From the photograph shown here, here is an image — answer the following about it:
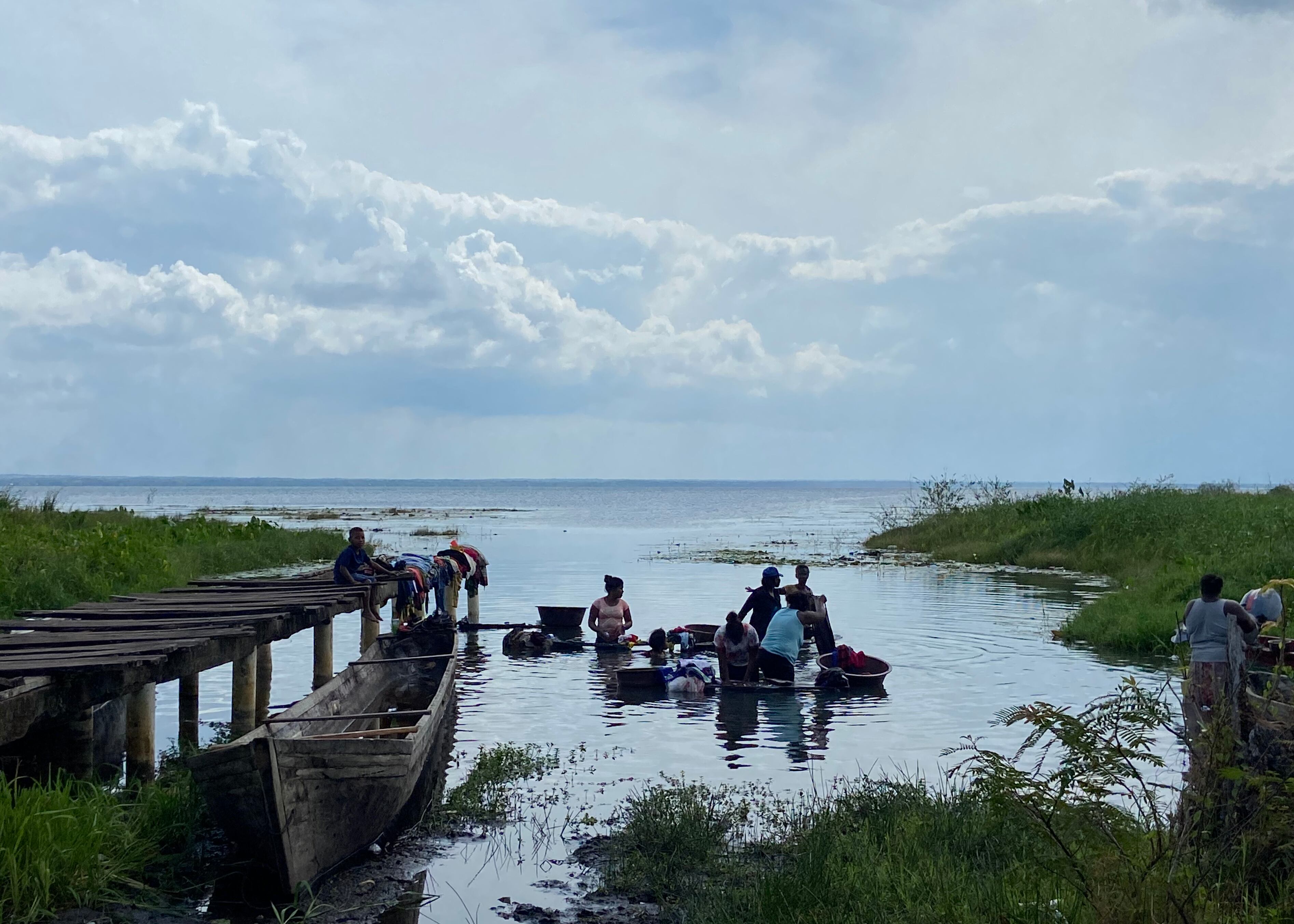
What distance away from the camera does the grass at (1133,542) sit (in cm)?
2228

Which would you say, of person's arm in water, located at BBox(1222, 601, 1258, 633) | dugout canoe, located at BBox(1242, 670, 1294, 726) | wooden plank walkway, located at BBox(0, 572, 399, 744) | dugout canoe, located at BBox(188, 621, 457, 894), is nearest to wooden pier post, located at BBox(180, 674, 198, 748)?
wooden plank walkway, located at BBox(0, 572, 399, 744)

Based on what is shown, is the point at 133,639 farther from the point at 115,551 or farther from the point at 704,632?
the point at 115,551

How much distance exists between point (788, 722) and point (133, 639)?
8488 mm

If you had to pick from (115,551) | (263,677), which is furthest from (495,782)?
(115,551)

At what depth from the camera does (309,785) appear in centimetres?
916

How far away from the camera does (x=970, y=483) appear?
167 feet

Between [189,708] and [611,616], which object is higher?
[611,616]

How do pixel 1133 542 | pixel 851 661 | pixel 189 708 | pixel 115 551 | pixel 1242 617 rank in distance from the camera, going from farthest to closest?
pixel 1133 542, pixel 115 551, pixel 851 661, pixel 189 708, pixel 1242 617

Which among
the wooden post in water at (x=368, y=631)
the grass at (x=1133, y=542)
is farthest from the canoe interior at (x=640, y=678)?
the grass at (x=1133, y=542)

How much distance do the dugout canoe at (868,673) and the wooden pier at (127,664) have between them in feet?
25.6

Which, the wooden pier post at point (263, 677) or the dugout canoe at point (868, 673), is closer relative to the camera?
the wooden pier post at point (263, 677)

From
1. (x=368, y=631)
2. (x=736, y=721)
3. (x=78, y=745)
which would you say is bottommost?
(x=736, y=721)

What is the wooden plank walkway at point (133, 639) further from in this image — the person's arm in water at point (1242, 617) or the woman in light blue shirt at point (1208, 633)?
the woman in light blue shirt at point (1208, 633)

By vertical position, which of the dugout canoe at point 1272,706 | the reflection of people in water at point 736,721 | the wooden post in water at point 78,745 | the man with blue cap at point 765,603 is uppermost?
the dugout canoe at point 1272,706
